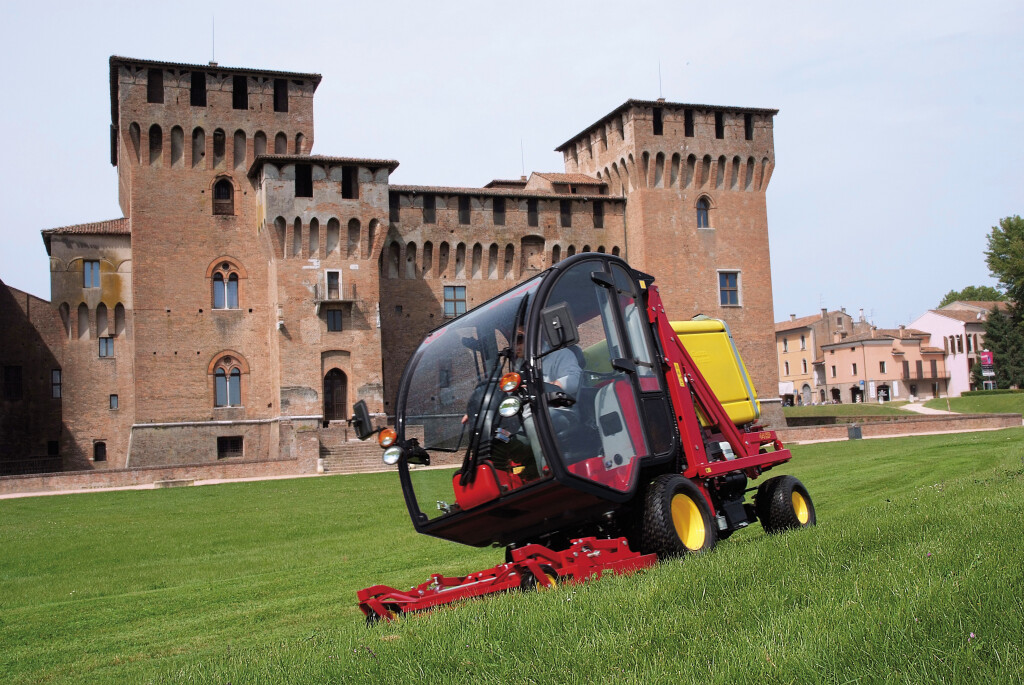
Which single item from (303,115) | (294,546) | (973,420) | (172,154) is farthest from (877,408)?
(294,546)

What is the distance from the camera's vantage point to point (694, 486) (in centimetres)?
705

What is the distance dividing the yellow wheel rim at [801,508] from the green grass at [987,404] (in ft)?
155

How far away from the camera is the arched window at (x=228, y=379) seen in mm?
39500

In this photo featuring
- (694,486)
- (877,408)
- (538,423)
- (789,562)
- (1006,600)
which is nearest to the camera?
(1006,600)

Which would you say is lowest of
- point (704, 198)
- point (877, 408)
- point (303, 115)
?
point (877, 408)

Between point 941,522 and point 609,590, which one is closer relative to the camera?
point 609,590

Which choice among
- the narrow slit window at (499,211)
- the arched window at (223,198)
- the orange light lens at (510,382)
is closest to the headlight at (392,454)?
the orange light lens at (510,382)

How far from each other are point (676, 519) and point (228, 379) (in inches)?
1399

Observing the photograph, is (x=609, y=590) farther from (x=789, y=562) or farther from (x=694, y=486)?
(x=694, y=486)

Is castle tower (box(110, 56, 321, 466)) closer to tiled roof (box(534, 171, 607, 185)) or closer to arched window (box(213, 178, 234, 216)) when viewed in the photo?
arched window (box(213, 178, 234, 216))

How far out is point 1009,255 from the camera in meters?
59.5

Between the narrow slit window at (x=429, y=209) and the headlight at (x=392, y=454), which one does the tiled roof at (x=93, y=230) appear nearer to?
the narrow slit window at (x=429, y=209)

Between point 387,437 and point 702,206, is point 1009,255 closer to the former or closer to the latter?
point 702,206

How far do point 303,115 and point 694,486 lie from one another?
3795cm
